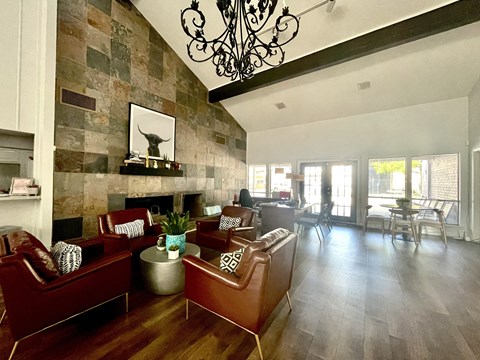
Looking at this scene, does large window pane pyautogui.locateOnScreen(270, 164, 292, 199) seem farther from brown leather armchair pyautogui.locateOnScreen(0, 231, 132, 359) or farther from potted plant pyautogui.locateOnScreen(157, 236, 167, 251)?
brown leather armchair pyautogui.locateOnScreen(0, 231, 132, 359)

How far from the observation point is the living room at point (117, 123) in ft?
9.07

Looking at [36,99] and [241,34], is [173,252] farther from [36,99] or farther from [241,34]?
[36,99]

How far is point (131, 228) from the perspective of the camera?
120 inches

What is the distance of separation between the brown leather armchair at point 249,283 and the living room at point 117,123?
269 centimetres

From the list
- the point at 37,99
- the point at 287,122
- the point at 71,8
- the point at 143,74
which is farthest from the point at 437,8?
the point at 37,99

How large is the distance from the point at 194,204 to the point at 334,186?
14.1 ft

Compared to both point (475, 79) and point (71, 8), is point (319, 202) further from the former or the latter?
point (71, 8)

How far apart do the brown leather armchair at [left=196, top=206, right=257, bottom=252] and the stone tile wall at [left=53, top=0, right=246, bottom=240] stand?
1643 millimetres

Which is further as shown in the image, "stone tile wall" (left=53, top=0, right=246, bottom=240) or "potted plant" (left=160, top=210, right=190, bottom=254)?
"stone tile wall" (left=53, top=0, right=246, bottom=240)

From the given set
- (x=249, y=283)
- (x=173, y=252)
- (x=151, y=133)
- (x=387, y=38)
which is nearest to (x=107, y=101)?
(x=151, y=133)

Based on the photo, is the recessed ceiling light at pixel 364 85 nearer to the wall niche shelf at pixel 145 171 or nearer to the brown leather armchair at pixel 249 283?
the brown leather armchair at pixel 249 283

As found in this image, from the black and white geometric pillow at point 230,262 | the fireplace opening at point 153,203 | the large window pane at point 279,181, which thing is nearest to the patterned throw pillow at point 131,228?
the fireplace opening at point 153,203

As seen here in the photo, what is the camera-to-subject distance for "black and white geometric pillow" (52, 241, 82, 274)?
1.72 meters

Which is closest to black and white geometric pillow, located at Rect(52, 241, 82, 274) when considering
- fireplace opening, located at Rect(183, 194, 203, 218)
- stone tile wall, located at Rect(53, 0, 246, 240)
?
stone tile wall, located at Rect(53, 0, 246, 240)
